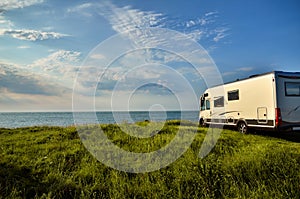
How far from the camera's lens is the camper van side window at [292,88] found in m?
13.2

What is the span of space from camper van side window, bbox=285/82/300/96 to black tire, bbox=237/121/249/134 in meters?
3.05

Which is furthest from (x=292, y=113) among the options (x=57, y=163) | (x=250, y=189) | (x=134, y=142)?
(x=57, y=163)

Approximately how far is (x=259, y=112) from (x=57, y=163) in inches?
404

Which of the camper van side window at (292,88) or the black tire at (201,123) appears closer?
the camper van side window at (292,88)

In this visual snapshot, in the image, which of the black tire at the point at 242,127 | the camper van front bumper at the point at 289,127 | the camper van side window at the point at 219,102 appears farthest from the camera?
the camper van side window at the point at 219,102

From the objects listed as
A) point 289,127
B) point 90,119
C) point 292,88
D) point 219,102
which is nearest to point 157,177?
point 289,127

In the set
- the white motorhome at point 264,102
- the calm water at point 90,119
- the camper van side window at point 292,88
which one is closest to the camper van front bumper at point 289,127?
the white motorhome at point 264,102

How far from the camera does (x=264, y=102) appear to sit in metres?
13.7

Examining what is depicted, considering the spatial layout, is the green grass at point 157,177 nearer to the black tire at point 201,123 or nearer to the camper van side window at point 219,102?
the camper van side window at point 219,102

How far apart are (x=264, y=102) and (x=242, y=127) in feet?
8.41

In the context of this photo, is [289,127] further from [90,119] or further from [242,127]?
[90,119]

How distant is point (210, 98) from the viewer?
65.1 feet

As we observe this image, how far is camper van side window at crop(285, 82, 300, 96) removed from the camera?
1320cm

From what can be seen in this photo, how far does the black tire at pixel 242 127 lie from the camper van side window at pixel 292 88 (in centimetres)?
305
